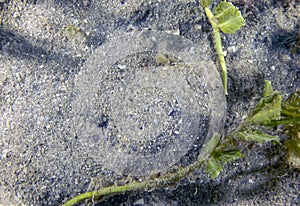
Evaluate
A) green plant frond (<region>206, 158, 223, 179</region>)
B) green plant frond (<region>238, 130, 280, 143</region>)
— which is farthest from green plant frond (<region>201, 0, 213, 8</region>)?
green plant frond (<region>206, 158, 223, 179</region>)

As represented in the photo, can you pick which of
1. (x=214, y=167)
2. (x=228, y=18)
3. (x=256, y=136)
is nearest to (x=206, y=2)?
(x=228, y=18)

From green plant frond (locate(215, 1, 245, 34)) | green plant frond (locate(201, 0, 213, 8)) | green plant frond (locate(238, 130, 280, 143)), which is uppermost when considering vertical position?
green plant frond (locate(201, 0, 213, 8))

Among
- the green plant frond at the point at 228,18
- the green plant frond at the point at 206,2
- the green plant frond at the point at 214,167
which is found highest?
the green plant frond at the point at 206,2

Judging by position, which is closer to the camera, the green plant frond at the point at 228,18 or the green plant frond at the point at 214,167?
the green plant frond at the point at 214,167

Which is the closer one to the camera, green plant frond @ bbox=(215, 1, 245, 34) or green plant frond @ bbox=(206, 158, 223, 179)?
green plant frond @ bbox=(206, 158, 223, 179)

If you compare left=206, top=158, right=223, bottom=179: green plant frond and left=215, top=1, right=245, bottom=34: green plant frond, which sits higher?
left=215, top=1, right=245, bottom=34: green plant frond

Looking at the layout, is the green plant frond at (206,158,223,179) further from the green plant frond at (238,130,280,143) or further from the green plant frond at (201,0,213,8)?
the green plant frond at (201,0,213,8)

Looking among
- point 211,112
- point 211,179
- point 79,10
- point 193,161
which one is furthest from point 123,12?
point 211,179

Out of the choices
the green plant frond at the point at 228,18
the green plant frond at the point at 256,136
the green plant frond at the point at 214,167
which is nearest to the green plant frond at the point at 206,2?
the green plant frond at the point at 228,18

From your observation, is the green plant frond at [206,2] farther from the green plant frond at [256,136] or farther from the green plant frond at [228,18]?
the green plant frond at [256,136]

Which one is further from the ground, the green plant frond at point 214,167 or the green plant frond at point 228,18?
the green plant frond at point 228,18

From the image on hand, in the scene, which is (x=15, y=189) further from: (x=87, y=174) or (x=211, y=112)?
(x=211, y=112)

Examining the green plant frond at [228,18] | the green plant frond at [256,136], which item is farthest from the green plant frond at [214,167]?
the green plant frond at [228,18]
